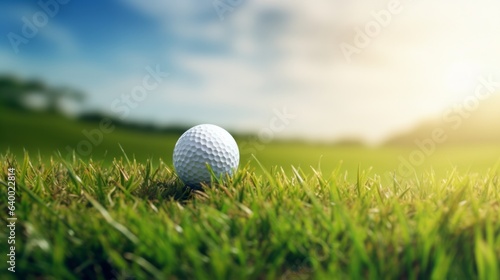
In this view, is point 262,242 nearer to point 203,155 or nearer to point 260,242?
point 260,242

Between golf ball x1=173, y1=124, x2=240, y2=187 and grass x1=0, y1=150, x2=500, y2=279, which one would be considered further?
golf ball x1=173, y1=124, x2=240, y2=187

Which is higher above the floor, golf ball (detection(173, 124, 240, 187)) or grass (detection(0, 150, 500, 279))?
golf ball (detection(173, 124, 240, 187))

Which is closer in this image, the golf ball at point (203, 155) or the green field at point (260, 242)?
the green field at point (260, 242)

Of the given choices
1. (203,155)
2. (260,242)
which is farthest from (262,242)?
(203,155)

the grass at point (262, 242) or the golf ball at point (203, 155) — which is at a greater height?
Answer: the golf ball at point (203, 155)

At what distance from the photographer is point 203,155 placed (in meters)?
3.95

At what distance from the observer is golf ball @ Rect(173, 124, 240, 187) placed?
395 centimetres

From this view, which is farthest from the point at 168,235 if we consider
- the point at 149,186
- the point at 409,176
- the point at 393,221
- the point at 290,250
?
the point at 409,176

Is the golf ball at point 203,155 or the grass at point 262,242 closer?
the grass at point 262,242

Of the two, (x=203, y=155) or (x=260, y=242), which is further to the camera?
(x=203, y=155)

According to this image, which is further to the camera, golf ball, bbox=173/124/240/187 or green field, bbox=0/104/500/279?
golf ball, bbox=173/124/240/187

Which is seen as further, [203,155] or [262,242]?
[203,155]

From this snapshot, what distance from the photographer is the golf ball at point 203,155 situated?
3.95 m

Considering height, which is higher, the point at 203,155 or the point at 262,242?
the point at 203,155
